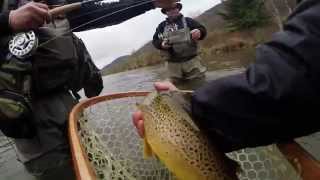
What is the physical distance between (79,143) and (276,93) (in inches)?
37.7

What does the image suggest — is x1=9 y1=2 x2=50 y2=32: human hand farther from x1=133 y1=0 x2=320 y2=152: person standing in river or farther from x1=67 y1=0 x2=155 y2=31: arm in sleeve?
x1=133 y1=0 x2=320 y2=152: person standing in river

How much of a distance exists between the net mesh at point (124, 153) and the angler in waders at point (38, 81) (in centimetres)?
32

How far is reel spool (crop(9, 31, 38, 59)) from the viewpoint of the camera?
2559 millimetres

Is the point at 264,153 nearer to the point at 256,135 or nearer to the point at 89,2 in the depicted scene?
the point at 256,135

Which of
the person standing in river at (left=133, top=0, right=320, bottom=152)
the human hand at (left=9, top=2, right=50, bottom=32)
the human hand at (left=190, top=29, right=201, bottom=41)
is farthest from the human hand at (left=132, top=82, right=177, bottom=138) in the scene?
the human hand at (left=190, top=29, right=201, bottom=41)

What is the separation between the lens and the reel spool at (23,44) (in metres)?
2.56

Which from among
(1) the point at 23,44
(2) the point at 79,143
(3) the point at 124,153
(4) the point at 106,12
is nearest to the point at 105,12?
(4) the point at 106,12

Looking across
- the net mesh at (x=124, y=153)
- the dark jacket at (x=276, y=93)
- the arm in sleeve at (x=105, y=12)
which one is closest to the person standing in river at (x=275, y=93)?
the dark jacket at (x=276, y=93)

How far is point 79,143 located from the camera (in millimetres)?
1838

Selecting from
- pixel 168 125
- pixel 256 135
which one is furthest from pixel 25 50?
pixel 256 135

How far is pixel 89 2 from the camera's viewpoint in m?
3.05

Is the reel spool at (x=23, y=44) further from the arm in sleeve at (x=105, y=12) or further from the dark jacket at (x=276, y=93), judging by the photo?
the dark jacket at (x=276, y=93)

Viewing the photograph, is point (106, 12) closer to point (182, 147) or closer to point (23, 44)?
point (23, 44)

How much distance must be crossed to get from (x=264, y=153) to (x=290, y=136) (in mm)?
956
